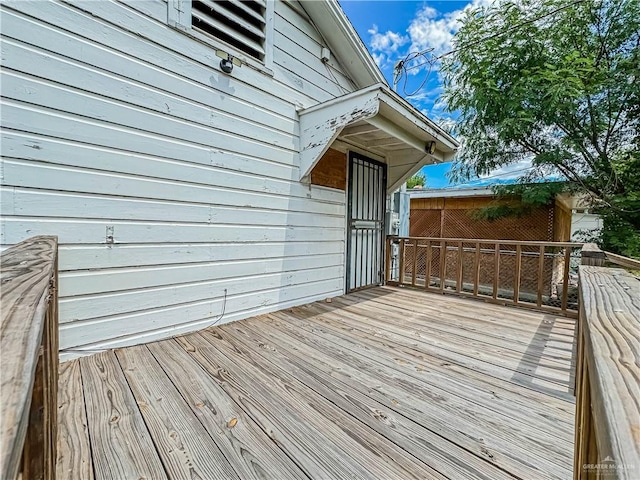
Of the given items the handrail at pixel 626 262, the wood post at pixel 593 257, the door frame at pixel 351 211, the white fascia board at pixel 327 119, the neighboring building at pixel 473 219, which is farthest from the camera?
the neighboring building at pixel 473 219

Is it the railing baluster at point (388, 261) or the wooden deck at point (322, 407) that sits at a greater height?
the railing baluster at point (388, 261)

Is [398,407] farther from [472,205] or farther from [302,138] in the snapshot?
[472,205]

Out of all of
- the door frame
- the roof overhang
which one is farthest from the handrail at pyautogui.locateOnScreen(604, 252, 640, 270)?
the door frame

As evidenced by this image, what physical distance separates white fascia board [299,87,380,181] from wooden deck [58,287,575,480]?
6.47ft

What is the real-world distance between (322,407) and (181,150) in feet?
7.48

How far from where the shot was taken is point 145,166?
2408 millimetres

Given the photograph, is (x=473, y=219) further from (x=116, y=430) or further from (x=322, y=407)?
(x=116, y=430)

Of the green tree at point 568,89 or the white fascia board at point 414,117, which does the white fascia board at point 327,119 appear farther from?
the green tree at point 568,89

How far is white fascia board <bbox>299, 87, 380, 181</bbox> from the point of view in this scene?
3014 mm

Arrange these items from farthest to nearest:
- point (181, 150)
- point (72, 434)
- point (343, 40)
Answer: point (343, 40)
point (181, 150)
point (72, 434)

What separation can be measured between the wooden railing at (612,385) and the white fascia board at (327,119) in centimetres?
262

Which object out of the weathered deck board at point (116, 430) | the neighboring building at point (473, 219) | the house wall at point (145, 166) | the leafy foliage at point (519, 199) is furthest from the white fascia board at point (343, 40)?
the neighboring building at point (473, 219)

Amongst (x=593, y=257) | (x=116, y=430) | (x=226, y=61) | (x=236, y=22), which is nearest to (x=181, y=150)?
(x=226, y=61)

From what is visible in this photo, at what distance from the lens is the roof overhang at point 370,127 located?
3.06 metres
